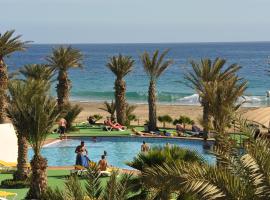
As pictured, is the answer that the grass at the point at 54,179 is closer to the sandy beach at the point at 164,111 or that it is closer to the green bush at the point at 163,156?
the green bush at the point at 163,156

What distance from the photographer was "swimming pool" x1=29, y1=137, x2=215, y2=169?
88.3 feet

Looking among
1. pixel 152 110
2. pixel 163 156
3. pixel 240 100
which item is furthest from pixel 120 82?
pixel 240 100

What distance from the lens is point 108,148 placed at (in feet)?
98.4

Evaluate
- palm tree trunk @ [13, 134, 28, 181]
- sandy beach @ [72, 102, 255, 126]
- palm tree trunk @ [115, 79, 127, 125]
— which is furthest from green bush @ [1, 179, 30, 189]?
sandy beach @ [72, 102, 255, 126]

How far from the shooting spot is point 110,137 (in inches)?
1272

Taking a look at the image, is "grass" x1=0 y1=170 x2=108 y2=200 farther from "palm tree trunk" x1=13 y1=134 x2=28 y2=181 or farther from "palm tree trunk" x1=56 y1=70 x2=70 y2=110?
"palm tree trunk" x1=56 y1=70 x2=70 y2=110

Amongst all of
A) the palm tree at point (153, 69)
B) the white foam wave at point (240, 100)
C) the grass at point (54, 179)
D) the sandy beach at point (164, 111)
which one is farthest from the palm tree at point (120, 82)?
the white foam wave at point (240, 100)

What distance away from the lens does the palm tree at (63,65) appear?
117 feet

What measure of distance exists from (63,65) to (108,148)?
807 cm

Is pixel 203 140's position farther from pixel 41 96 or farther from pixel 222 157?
pixel 222 157

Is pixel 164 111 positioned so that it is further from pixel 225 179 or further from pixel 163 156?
pixel 225 179

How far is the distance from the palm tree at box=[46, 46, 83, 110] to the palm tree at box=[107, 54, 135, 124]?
2.42m

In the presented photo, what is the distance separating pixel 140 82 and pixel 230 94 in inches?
3049

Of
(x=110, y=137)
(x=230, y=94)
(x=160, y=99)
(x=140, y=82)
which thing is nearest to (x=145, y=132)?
(x=110, y=137)
